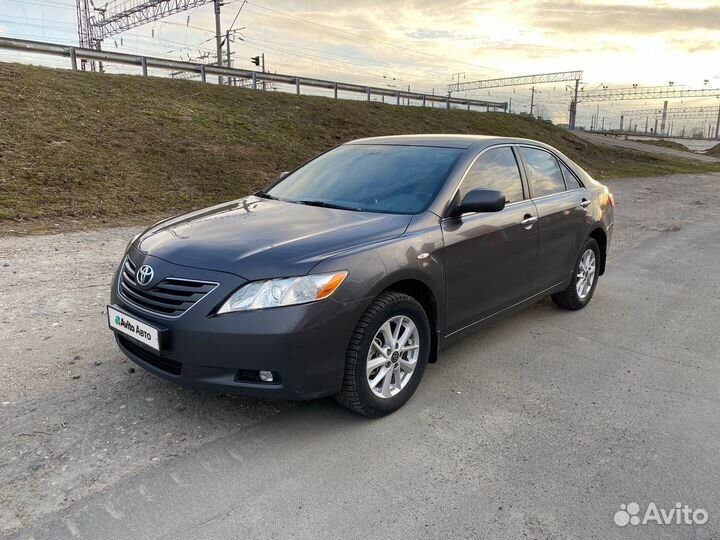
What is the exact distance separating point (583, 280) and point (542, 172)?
4.26ft

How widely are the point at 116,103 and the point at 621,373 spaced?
13.4 meters

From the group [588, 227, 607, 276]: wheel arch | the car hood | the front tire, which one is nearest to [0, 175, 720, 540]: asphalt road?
the front tire

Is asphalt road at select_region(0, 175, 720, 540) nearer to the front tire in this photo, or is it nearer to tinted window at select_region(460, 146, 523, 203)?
the front tire

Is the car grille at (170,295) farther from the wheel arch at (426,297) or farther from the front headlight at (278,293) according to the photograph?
the wheel arch at (426,297)

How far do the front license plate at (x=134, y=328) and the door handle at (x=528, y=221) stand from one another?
2.82 meters

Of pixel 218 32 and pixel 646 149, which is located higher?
pixel 218 32

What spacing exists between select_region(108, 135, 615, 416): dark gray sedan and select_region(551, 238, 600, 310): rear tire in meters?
0.53

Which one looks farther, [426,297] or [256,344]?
[426,297]

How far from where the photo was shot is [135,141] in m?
12.2

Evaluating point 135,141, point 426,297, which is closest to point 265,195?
point 426,297

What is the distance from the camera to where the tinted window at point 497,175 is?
405 centimetres

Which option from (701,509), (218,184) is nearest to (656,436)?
(701,509)

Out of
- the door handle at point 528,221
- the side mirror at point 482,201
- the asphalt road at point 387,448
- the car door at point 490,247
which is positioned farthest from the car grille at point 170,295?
the door handle at point 528,221

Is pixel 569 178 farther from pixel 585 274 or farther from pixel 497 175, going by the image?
pixel 497 175
